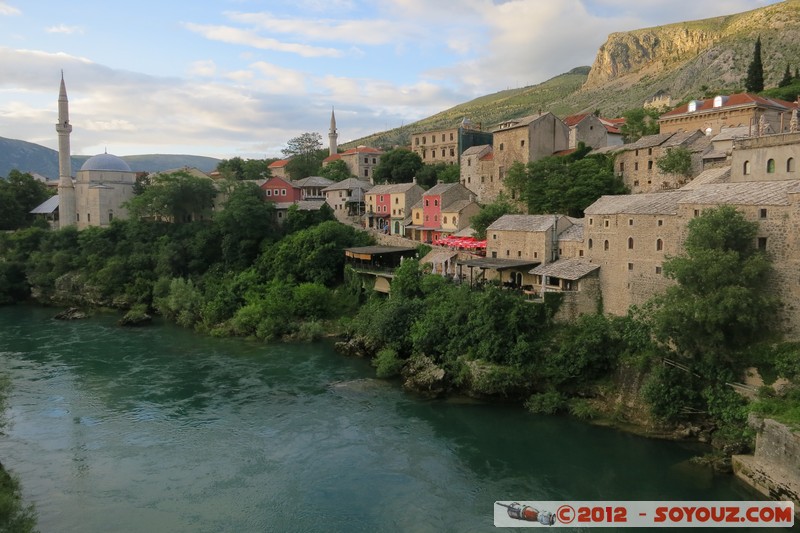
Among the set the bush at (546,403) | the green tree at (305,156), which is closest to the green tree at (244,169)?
the green tree at (305,156)

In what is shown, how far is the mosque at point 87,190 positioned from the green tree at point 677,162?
47937 mm

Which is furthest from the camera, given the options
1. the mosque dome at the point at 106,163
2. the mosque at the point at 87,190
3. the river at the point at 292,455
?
the mosque dome at the point at 106,163

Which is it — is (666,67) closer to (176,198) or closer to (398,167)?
(398,167)

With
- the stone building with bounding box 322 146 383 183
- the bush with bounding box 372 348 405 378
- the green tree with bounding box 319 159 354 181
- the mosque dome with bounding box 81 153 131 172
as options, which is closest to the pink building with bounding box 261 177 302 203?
the green tree with bounding box 319 159 354 181

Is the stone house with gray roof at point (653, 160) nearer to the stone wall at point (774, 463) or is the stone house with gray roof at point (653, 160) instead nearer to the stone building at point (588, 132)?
the stone building at point (588, 132)

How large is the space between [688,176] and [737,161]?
8.61 metres

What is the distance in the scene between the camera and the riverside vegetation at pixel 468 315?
1905 cm

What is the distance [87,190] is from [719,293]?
56.8 m

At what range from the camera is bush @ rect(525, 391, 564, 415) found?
72.4ft

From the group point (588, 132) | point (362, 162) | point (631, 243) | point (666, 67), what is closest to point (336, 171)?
point (362, 162)

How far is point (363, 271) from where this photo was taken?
37500 mm

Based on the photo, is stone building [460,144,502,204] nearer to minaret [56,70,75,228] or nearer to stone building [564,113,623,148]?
stone building [564,113,623,148]

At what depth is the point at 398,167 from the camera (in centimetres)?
5378

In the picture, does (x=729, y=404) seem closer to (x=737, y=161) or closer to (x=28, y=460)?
(x=737, y=161)
